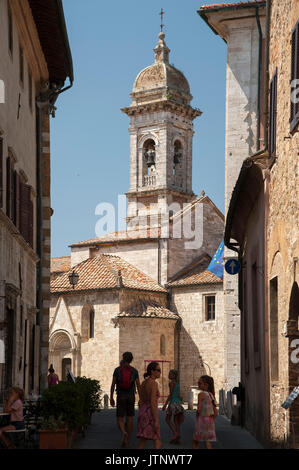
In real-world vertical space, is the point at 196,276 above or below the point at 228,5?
below

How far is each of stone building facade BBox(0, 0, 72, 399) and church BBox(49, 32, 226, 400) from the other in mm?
26537

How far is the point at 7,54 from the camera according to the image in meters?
16.8

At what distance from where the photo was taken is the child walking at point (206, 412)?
13422 mm

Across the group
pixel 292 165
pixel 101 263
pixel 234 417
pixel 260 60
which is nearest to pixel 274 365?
pixel 292 165

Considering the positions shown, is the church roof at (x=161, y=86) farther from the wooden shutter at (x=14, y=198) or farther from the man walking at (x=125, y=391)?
the man walking at (x=125, y=391)

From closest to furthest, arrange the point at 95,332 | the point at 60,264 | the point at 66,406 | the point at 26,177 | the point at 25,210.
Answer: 1. the point at 66,406
2. the point at 25,210
3. the point at 26,177
4. the point at 95,332
5. the point at 60,264

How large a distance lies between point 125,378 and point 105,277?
37.6m

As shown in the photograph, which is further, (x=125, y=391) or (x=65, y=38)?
(x=65, y=38)

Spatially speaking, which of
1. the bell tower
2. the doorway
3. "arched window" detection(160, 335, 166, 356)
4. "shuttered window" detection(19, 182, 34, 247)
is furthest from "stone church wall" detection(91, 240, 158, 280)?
"shuttered window" detection(19, 182, 34, 247)

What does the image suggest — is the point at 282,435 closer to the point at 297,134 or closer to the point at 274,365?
the point at 274,365

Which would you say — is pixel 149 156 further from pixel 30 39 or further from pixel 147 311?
pixel 30 39

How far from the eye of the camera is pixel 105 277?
175ft

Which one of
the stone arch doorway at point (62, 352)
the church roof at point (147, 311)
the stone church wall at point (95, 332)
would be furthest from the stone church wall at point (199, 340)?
the stone arch doorway at point (62, 352)

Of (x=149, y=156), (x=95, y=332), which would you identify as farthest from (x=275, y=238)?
(x=149, y=156)
